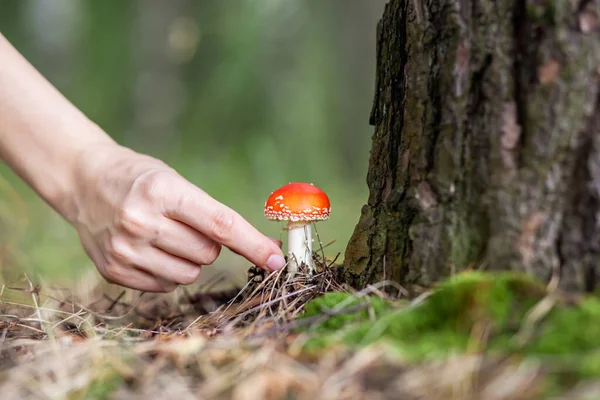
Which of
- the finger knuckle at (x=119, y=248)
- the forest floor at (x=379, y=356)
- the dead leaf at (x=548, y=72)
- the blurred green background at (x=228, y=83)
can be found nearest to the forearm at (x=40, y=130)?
the finger knuckle at (x=119, y=248)

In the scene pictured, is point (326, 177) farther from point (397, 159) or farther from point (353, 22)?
point (397, 159)

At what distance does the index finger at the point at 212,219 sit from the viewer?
1.73 m

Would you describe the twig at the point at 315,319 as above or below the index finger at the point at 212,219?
below

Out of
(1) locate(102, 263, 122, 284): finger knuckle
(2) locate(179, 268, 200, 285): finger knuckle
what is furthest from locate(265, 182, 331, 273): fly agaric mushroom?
(1) locate(102, 263, 122, 284): finger knuckle

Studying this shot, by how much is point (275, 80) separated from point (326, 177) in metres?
1.69

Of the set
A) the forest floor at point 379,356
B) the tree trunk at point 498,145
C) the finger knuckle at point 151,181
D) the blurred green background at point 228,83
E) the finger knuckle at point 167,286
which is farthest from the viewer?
the blurred green background at point 228,83

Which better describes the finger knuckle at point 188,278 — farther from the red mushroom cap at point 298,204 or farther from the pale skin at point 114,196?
the red mushroom cap at point 298,204

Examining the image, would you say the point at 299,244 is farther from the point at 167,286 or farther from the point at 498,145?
the point at 498,145

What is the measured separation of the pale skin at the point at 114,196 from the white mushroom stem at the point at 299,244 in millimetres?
112

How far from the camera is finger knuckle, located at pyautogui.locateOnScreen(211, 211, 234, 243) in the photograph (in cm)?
173

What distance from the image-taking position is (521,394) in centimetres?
88

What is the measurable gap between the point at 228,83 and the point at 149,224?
5926mm

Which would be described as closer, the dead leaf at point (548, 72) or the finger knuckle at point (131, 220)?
the dead leaf at point (548, 72)

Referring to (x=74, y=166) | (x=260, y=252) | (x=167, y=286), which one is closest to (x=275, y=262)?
(x=260, y=252)
